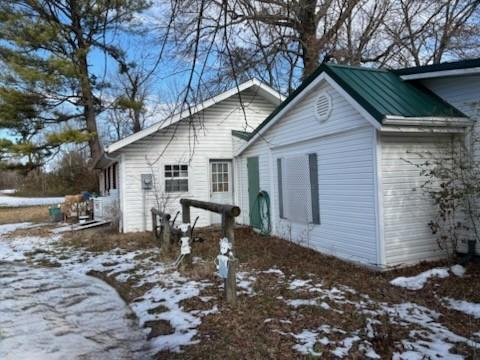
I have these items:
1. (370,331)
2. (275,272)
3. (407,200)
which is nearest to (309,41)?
(407,200)

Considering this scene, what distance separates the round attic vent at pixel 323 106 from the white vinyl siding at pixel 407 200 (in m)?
1.37

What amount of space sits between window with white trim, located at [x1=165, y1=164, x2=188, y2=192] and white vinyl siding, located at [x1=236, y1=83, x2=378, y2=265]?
3797 millimetres

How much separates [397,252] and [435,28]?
1300 centimetres

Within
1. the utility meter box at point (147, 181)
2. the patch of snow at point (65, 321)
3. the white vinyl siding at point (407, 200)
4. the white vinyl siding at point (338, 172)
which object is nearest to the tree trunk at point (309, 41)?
the white vinyl siding at point (338, 172)

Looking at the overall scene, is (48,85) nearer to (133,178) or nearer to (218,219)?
(133,178)

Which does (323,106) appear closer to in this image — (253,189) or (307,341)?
(253,189)

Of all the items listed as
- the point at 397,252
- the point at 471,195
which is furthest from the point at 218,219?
the point at 471,195

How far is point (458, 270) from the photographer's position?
17.1 feet

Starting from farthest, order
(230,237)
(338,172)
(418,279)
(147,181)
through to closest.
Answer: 1. (147,181)
2. (338,172)
3. (418,279)
4. (230,237)

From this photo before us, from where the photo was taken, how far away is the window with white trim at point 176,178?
10971 millimetres

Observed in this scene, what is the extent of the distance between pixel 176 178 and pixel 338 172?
19.5ft

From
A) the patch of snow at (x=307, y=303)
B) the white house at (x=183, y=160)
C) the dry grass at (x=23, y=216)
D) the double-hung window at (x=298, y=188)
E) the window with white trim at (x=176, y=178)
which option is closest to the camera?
the patch of snow at (x=307, y=303)

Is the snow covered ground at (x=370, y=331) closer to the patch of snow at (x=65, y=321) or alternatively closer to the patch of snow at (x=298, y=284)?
the patch of snow at (x=298, y=284)

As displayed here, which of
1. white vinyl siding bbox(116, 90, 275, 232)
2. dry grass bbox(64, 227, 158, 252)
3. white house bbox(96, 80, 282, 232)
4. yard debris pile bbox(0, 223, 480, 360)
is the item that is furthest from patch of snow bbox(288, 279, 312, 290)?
white vinyl siding bbox(116, 90, 275, 232)
